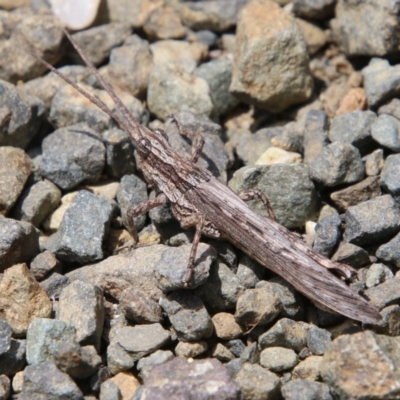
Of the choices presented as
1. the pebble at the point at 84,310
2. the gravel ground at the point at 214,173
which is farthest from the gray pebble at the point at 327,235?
the pebble at the point at 84,310

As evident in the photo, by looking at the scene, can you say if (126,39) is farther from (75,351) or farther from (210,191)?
(75,351)

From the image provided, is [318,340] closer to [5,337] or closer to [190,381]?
[190,381]

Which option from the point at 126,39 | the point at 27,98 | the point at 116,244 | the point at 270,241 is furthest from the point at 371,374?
the point at 126,39

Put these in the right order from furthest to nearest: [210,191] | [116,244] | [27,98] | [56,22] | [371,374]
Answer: [56,22], [27,98], [116,244], [210,191], [371,374]

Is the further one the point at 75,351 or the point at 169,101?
the point at 169,101

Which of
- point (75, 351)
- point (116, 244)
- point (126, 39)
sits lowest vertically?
point (116, 244)

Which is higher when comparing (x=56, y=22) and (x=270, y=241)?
(x=56, y=22)
